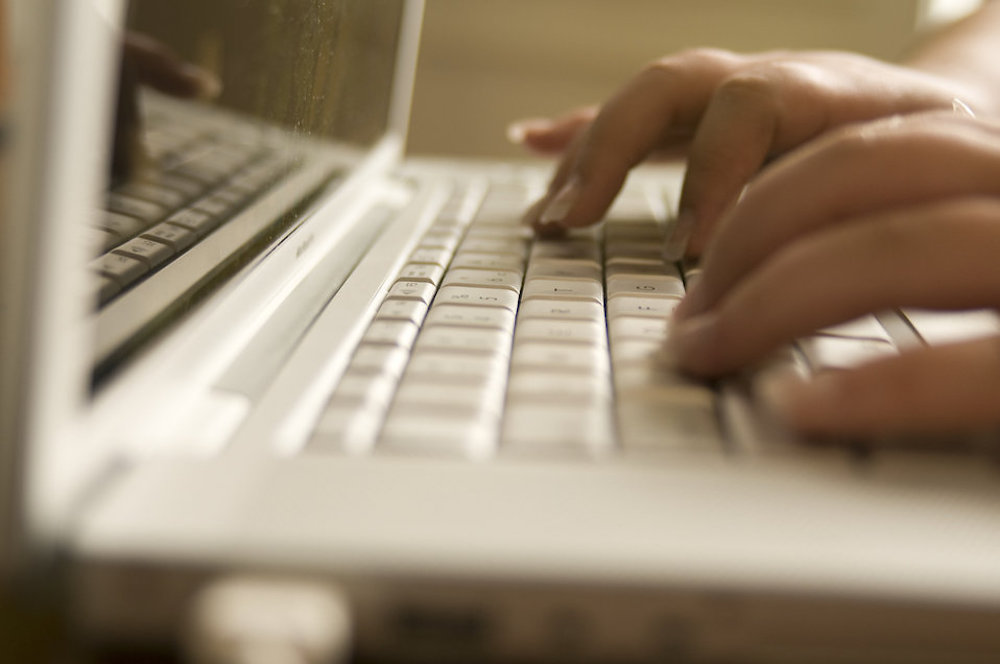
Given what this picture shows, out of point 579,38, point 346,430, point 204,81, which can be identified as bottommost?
point 346,430

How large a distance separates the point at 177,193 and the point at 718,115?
1.08 ft

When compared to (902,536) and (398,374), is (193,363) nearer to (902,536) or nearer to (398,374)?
(398,374)

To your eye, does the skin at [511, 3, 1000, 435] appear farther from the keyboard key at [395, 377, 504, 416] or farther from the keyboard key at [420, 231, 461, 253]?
the keyboard key at [420, 231, 461, 253]

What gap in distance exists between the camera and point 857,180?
1.08 feet

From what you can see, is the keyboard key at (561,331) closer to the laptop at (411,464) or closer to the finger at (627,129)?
the laptop at (411,464)

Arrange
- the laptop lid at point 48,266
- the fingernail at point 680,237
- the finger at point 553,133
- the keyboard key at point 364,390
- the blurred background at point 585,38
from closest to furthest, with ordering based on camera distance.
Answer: the laptop lid at point 48,266
the keyboard key at point 364,390
the fingernail at point 680,237
the finger at point 553,133
the blurred background at point 585,38

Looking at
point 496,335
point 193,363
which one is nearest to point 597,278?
point 496,335

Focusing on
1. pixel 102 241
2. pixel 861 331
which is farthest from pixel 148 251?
pixel 861 331

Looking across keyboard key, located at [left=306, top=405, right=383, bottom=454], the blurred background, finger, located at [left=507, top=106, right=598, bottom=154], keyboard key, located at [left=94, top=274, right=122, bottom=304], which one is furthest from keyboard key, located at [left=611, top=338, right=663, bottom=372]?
the blurred background

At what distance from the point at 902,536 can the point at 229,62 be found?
1.23 ft

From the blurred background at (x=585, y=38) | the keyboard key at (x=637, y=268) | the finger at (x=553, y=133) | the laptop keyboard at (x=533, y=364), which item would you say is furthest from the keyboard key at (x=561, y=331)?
the blurred background at (x=585, y=38)

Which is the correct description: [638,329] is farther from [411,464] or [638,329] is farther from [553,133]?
[553,133]

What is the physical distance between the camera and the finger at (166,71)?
383 mm

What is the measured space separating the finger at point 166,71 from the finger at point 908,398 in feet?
1.04
